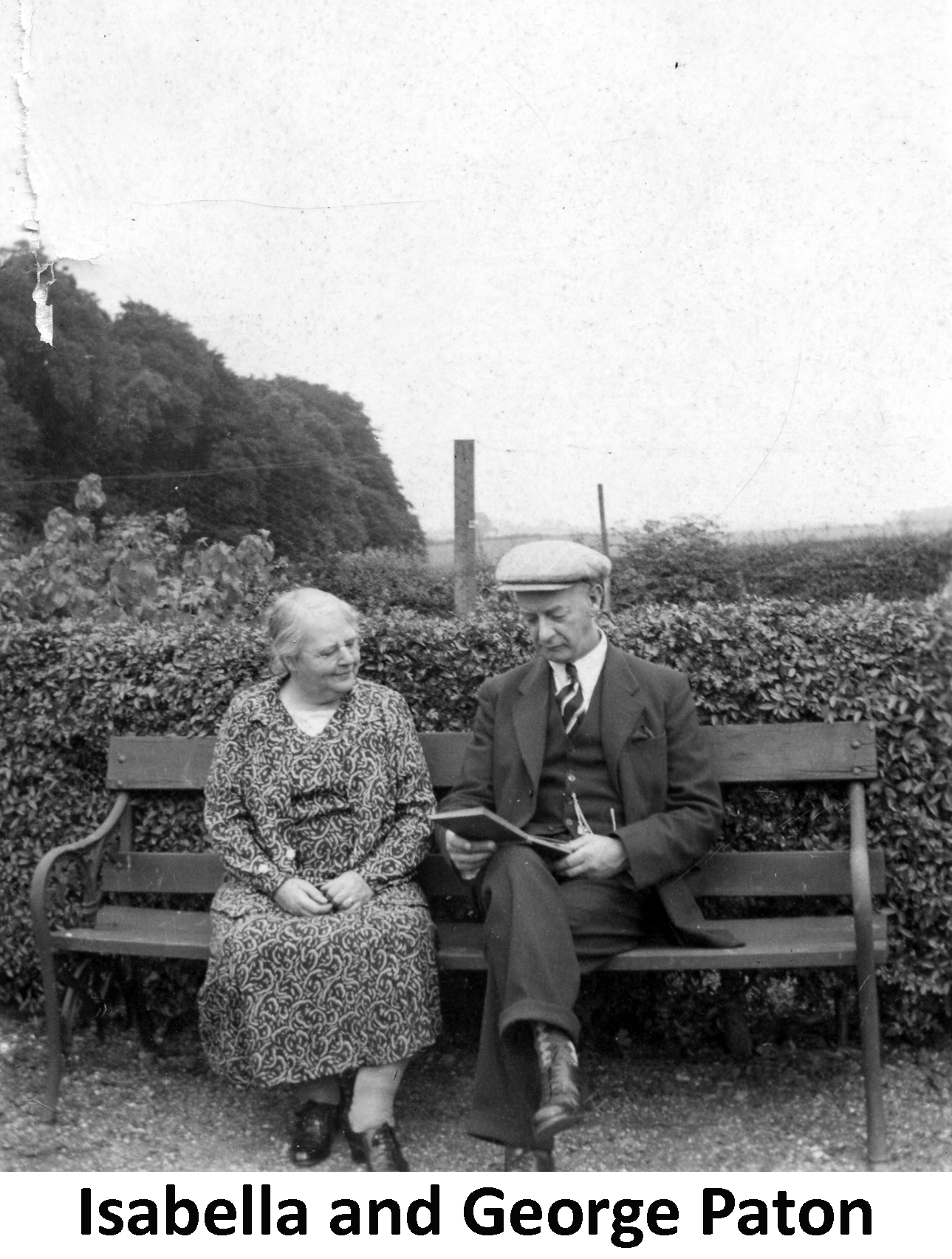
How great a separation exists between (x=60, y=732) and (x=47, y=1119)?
1299 mm

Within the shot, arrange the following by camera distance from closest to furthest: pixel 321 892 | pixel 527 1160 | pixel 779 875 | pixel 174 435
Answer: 1. pixel 527 1160
2. pixel 321 892
3. pixel 779 875
4. pixel 174 435

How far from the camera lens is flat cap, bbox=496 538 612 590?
12.4 ft

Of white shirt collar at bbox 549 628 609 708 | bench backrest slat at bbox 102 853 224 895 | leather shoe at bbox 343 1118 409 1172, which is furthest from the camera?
bench backrest slat at bbox 102 853 224 895

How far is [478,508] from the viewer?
5.64 metres

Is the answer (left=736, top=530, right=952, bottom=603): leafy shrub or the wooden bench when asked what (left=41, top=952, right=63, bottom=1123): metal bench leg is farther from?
(left=736, top=530, right=952, bottom=603): leafy shrub

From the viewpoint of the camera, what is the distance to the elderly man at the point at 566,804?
3473 millimetres

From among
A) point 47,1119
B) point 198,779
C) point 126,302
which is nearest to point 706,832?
point 198,779

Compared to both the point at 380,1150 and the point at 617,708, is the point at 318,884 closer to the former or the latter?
the point at 380,1150

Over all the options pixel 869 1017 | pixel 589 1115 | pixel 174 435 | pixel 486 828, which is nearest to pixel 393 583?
pixel 174 435

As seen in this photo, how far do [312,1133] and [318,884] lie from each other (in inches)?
27.2

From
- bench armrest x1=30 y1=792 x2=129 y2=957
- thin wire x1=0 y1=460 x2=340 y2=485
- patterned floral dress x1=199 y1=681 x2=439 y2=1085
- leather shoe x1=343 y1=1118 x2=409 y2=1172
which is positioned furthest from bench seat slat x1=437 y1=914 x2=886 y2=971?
thin wire x1=0 y1=460 x2=340 y2=485

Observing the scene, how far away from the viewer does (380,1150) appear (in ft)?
11.8
